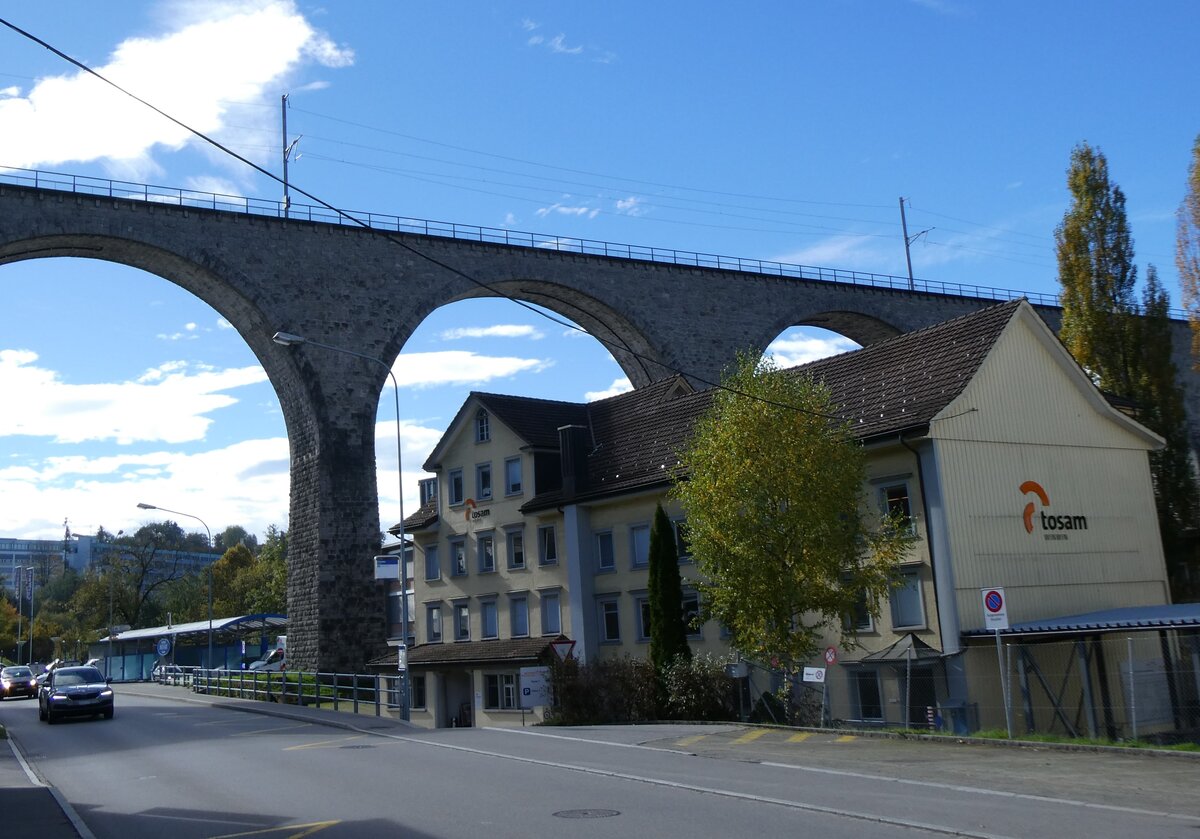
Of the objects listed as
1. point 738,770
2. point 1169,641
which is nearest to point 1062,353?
point 1169,641

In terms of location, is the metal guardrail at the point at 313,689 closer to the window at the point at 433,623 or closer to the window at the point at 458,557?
the window at the point at 433,623

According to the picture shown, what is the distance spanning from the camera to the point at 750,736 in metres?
19.2

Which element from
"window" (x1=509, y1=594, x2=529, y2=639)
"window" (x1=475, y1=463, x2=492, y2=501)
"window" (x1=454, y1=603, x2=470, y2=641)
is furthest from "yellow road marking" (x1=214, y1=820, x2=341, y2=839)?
→ "window" (x1=454, y1=603, x2=470, y2=641)

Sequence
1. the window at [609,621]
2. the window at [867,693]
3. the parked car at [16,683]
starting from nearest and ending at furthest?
the window at [867,693]
the window at [609,621]
the parked car at [16,683]

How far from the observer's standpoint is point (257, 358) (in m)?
40.2

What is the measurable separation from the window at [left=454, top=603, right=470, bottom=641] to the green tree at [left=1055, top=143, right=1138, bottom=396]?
19.7 meters

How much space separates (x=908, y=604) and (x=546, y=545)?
12.0 m

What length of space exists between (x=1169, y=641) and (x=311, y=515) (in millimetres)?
26925

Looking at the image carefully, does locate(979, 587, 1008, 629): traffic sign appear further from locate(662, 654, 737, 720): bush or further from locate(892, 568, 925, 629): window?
locate(662, 654, 737, 720): bush

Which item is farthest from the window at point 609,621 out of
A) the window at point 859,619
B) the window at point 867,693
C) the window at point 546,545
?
the window at point 867,693

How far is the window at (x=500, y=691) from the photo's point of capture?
32.2m

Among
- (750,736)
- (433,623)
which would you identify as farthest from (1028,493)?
(433,623)

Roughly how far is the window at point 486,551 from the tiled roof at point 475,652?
2262mm

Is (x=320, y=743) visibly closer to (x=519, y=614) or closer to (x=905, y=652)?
(x=905, y=652)
